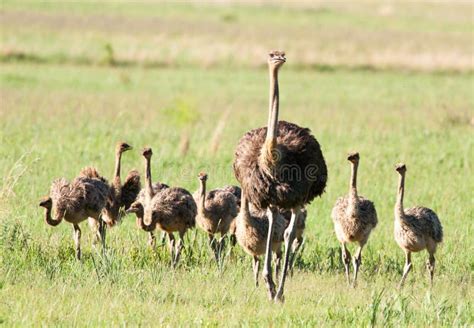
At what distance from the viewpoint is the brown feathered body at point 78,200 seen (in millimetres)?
10617

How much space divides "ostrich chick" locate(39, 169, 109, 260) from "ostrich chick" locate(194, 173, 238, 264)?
116 cm

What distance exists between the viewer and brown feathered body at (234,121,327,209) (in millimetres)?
9188

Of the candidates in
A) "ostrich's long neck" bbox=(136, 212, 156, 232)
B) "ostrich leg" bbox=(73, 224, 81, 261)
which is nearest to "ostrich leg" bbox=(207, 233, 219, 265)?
"ostrich's long neck" bbox=(136, 212, 156, 232)

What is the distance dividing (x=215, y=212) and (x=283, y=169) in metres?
2.43

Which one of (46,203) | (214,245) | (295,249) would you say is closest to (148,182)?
(214,245)

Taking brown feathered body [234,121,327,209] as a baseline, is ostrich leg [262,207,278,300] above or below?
below

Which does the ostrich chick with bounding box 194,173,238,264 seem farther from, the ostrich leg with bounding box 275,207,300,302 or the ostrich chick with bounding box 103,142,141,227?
the ostrich leg with bounding box 275,207,300,302

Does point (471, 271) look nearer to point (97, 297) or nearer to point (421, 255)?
point (421, 255)

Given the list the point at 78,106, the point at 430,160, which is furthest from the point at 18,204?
the point at 78,106

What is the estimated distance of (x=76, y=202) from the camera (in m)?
Answer: 10.6

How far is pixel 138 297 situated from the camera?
28.8 ft

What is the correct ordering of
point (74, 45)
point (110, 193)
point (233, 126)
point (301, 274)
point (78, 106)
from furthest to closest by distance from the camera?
point (74, 45)
point (78, 106)
point (233, 126)
point (110, 193)
point (301, 274)

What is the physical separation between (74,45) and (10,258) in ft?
104

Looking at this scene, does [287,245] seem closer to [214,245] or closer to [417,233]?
[417,233]
